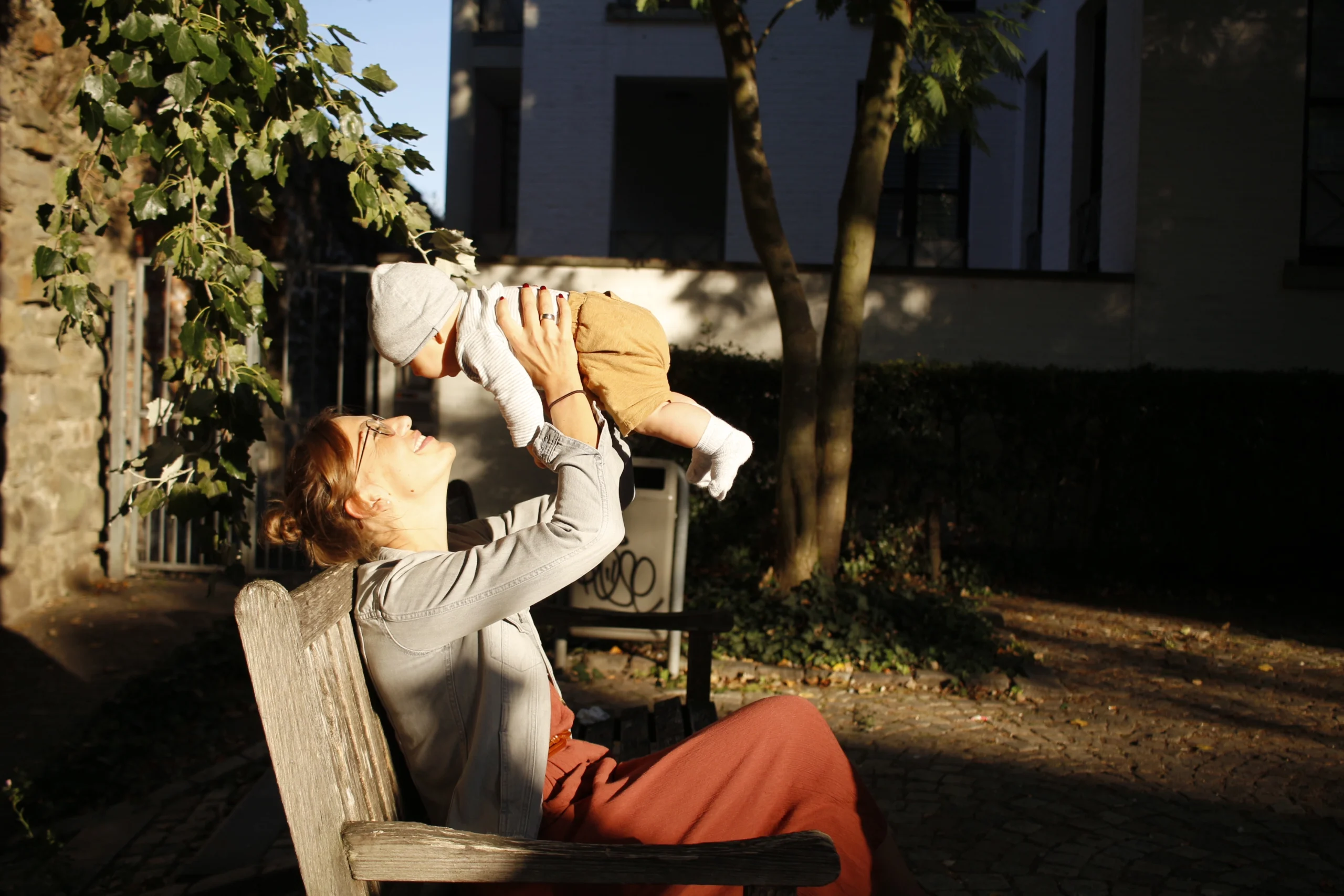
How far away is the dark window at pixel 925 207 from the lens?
52.7ft

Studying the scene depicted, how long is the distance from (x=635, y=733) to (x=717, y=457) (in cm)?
127

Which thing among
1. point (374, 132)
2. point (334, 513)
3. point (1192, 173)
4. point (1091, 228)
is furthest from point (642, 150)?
point (334, 513)

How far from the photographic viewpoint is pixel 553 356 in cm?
210

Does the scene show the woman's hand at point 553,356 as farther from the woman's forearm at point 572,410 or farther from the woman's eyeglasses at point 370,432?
the woman's eyeglasses at point 370,432

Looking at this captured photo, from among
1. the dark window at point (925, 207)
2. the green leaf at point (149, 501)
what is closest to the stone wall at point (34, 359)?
the green leaf at point (149, 501)

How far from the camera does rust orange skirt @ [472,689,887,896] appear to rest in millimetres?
2072

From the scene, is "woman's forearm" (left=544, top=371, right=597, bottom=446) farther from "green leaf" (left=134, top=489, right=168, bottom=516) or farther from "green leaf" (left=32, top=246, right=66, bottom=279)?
"green leaf" (left=32, top=246, right=66, bottom=279)

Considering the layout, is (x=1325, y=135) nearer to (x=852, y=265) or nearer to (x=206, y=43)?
(x=852, y=265)

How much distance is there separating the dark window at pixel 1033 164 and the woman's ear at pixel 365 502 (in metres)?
14.2

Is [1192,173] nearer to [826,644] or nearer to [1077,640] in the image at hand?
[1077,640]

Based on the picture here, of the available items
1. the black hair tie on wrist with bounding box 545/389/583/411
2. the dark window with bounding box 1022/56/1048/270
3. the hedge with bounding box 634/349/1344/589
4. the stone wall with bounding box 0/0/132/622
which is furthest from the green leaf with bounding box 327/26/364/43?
the dark window with bounding box 1022/56/1048/270

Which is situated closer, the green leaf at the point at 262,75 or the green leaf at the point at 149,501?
the green leaf at the point at 262,75

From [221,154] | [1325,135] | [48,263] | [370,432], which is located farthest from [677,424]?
[1325,135]

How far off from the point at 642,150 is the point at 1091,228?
28.2ft
